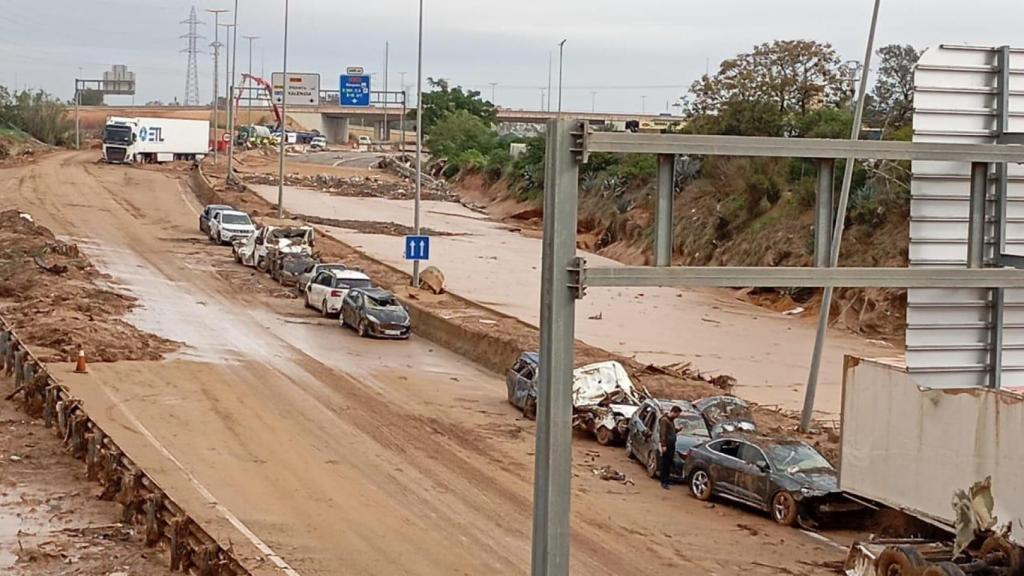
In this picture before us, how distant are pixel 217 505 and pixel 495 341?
15.8 metres

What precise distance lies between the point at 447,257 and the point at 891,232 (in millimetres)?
18975

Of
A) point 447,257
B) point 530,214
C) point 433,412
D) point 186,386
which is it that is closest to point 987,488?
point 433,412

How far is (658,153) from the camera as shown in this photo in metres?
10.0

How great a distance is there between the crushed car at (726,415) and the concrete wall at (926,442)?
5014mm

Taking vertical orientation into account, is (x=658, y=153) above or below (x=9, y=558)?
above

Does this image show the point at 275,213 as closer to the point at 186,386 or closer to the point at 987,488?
the point at 186,386

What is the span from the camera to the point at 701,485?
2155 centimetres

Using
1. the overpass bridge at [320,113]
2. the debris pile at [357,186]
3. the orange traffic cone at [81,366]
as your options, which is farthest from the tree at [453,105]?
the orange traffic cone at [81,366]

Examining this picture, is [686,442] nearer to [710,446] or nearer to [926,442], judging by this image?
[710,446]

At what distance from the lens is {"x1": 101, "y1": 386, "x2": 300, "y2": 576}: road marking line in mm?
16609

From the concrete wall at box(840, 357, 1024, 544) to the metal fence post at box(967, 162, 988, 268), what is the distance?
425cm

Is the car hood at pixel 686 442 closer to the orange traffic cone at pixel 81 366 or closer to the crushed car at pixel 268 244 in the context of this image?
the orange traffic cone at pixel 81 366

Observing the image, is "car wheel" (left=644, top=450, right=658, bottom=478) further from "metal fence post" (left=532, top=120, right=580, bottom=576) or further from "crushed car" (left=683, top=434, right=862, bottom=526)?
"metal fence post" (left=532, top=120, right=580, bottom=576)

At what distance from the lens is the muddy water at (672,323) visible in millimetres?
35688
